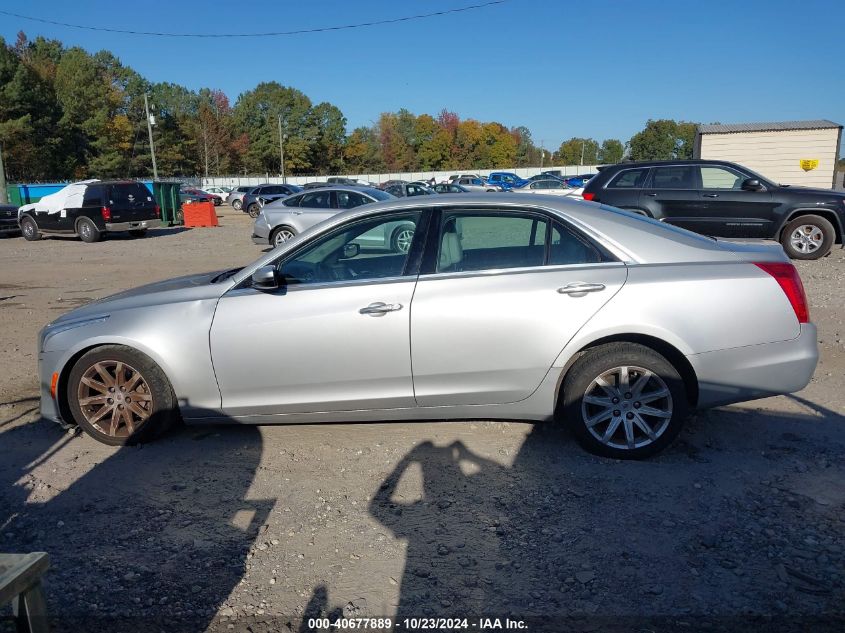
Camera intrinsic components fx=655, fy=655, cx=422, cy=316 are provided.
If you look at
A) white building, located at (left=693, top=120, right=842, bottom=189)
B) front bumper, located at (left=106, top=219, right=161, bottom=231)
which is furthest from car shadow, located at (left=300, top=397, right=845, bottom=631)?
white building, located at (left=693, top=120, right=842, bottom=189)

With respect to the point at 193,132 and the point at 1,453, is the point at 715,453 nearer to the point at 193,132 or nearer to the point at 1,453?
the point at 1,453

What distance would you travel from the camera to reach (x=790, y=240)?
39.1 ft

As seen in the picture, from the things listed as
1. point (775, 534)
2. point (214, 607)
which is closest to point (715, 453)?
point (775, 534)

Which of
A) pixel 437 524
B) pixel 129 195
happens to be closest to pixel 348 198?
pixel 129 195

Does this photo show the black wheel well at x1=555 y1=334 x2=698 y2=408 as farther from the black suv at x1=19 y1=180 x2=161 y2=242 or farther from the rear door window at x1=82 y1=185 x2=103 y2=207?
the rear door window at x1=82 y1=185 x2=103 y2=207

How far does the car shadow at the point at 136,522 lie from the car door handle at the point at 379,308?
48.3 inches

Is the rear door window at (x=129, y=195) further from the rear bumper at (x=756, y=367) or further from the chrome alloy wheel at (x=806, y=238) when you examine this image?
the rear bumper at (x=756, y=367)

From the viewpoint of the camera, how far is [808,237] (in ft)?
39.0

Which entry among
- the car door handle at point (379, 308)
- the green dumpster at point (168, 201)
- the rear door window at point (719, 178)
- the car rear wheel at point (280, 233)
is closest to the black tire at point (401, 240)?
the car door handle at point (379, 308)

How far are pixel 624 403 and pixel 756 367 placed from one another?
801 mm

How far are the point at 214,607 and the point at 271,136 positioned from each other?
317 ft

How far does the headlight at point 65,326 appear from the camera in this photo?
436 cm

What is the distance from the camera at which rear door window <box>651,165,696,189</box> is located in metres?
12.3

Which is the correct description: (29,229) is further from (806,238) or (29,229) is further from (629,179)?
(806,238)
